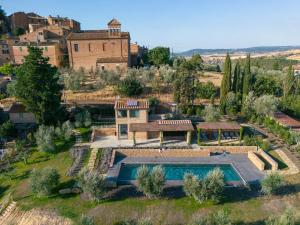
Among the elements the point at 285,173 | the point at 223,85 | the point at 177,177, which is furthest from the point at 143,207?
the point at 223,85

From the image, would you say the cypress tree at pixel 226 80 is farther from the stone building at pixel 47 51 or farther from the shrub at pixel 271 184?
the stone building at pixel 47 51

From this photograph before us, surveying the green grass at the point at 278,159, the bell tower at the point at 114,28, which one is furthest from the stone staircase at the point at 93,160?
the bell tower at the point at 114,28

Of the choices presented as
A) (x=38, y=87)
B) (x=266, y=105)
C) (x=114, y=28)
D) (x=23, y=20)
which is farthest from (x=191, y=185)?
(x=23, y=20)

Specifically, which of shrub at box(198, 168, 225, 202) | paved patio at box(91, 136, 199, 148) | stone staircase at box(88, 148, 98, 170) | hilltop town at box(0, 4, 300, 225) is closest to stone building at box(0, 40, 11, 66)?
hilltop town at box(0, 4, 300, 225)

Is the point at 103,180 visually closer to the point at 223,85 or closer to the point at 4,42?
the point at 223,85

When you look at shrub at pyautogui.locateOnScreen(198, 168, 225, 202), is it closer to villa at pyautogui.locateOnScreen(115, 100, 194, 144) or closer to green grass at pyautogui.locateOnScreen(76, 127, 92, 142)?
villa at pyautogui.locateOnScreen(115, 100, 194, 144)

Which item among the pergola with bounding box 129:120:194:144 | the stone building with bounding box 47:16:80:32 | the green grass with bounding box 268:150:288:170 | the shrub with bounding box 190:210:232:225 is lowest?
the green grass with bounding box 268:150:288:170
